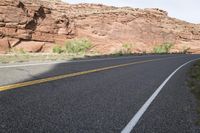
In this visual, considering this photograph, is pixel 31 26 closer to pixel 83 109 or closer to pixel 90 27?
pixel 90 27

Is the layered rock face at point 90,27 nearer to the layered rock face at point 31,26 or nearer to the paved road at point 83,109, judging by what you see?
the layered rock face at point 31,26

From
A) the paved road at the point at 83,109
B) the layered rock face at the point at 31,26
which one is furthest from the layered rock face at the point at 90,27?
the paved road at the point at 83,109

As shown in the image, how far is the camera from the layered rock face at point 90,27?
65794mm

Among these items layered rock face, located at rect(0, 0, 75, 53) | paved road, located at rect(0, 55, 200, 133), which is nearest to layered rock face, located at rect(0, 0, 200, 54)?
layered rock face, located at rect(0, 0, 75, 53)

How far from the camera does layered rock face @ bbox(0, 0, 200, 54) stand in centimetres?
6579

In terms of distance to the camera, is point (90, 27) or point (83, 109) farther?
point (90, 27)

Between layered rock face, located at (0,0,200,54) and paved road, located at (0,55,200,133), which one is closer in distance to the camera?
paved road, located at (0,55,200,133)

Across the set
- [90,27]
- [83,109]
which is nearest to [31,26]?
[90,27]

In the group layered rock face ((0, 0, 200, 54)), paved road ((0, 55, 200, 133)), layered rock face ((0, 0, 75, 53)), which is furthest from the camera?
layered rock face ((0, 0, 200, 54))

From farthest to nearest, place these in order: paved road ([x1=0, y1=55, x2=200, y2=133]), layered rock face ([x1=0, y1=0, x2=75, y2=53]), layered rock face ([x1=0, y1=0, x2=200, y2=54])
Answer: layered rock face ([x1=0, y1=0, x2=200, y2=54]) < layered rock face ([x1=0, y1=0, x2=75, y2=53]) < paved road ([x1=0, y1=55, x2=200, y2=133])

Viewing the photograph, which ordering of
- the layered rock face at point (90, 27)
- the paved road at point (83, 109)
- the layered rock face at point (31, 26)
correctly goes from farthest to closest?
the layered rock face at point (90, 27) < the layered rock face at point (31, 26) < the paved road at point (83, 109)

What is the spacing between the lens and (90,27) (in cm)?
8738

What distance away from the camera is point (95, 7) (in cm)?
10519

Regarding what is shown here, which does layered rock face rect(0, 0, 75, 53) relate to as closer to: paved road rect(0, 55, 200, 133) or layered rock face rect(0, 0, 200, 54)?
layered rock face rect(0, 0, 200, 54)
